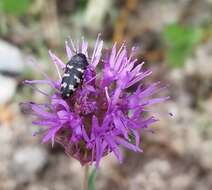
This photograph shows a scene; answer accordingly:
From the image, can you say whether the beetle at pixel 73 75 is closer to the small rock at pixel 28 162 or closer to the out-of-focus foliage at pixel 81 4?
the small rock at pixel 28 162

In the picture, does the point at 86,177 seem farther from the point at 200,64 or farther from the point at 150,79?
the point at 200,64

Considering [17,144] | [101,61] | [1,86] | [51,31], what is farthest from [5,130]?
[101,61]

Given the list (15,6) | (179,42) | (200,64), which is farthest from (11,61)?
(200,64)

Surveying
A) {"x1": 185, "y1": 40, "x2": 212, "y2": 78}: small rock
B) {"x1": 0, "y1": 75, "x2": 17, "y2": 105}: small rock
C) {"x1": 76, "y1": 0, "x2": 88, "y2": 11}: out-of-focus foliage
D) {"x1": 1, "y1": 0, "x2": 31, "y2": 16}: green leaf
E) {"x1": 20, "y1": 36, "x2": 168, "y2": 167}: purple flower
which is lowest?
{"x1": 20, "y1": 36, "x2": 168, "y2": 167}: purple flower

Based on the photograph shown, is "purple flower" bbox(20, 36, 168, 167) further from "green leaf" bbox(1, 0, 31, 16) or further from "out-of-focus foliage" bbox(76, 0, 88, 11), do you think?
"out-of-focus foliage" bbox(76, 0, 88, 11)

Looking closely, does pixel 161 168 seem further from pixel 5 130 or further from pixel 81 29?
pixel 81 29

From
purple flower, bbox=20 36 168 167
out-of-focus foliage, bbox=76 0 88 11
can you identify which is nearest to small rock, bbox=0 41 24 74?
out-of-focus foliage, bbox=76 0 88 11

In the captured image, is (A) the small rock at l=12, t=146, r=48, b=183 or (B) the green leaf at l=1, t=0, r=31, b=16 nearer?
(A) the small rock at l=12, t=146, r=48, b=183
